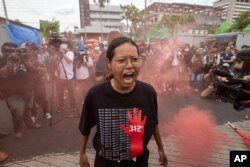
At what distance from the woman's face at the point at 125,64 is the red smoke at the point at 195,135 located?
2.59 metres

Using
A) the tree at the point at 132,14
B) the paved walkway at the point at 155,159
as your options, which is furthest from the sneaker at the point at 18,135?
the tree at the point at 132,14

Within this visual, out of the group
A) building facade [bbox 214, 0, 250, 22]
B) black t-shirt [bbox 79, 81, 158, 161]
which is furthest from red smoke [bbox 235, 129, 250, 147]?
building facade [bbox 214, 0, 250, 22]

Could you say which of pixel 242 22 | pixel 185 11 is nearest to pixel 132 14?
pixel 242 22

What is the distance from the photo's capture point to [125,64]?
5.40ft

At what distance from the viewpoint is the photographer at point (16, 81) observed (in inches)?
174

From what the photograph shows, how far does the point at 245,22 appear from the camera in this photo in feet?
111

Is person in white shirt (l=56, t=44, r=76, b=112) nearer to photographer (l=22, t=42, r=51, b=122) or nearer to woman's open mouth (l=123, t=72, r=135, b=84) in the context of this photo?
photographer (l=22, t=42, r=51, b=122)

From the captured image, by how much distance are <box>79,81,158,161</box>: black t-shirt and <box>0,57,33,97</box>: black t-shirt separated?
10.8 feet

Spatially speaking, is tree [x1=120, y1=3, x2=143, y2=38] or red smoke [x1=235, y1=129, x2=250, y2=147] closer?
red smoke [x1=235, y1=129, x2=250, y2=147]

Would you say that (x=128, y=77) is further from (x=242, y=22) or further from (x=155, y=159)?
(x=242, y=22)

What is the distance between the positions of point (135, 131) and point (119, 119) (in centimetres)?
16

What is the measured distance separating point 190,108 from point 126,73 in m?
5.66

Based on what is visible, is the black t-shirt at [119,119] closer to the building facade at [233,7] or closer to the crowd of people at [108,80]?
the crowd of people at [108,80]

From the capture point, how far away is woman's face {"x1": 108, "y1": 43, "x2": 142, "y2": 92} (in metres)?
1.64
